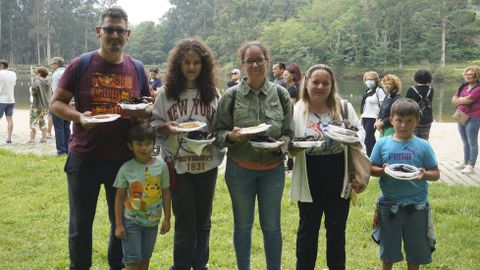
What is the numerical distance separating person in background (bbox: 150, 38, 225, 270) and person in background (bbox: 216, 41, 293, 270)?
15 centimetres

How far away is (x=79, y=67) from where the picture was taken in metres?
3.09

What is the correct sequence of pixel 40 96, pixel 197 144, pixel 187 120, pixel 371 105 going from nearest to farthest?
pixel 197 144
pixel 187 120
pixel 371 105
pixel 40 96

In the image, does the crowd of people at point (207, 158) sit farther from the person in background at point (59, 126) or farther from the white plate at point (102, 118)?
the person in background at point (59, 126)

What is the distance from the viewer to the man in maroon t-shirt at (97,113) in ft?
10.1

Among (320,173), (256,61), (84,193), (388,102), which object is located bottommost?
(84,193)

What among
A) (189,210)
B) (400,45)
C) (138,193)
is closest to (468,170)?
(189,210)

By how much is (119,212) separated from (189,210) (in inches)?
20.3

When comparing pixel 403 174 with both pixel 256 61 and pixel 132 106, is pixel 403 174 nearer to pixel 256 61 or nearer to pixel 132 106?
pixel 256 61

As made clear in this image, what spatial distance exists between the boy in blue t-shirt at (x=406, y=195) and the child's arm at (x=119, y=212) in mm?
1939

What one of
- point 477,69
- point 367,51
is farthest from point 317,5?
point 477,69

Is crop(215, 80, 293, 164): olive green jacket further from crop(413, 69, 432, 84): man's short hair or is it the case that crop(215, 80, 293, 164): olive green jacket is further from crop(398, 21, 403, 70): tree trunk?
crop(398, 21, 403, 70): tree trunk

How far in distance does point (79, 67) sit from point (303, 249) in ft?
7.33

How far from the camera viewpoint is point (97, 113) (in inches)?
123

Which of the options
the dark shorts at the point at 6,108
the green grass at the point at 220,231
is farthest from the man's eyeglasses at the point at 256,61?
the dark shorts at the point at 6,108
